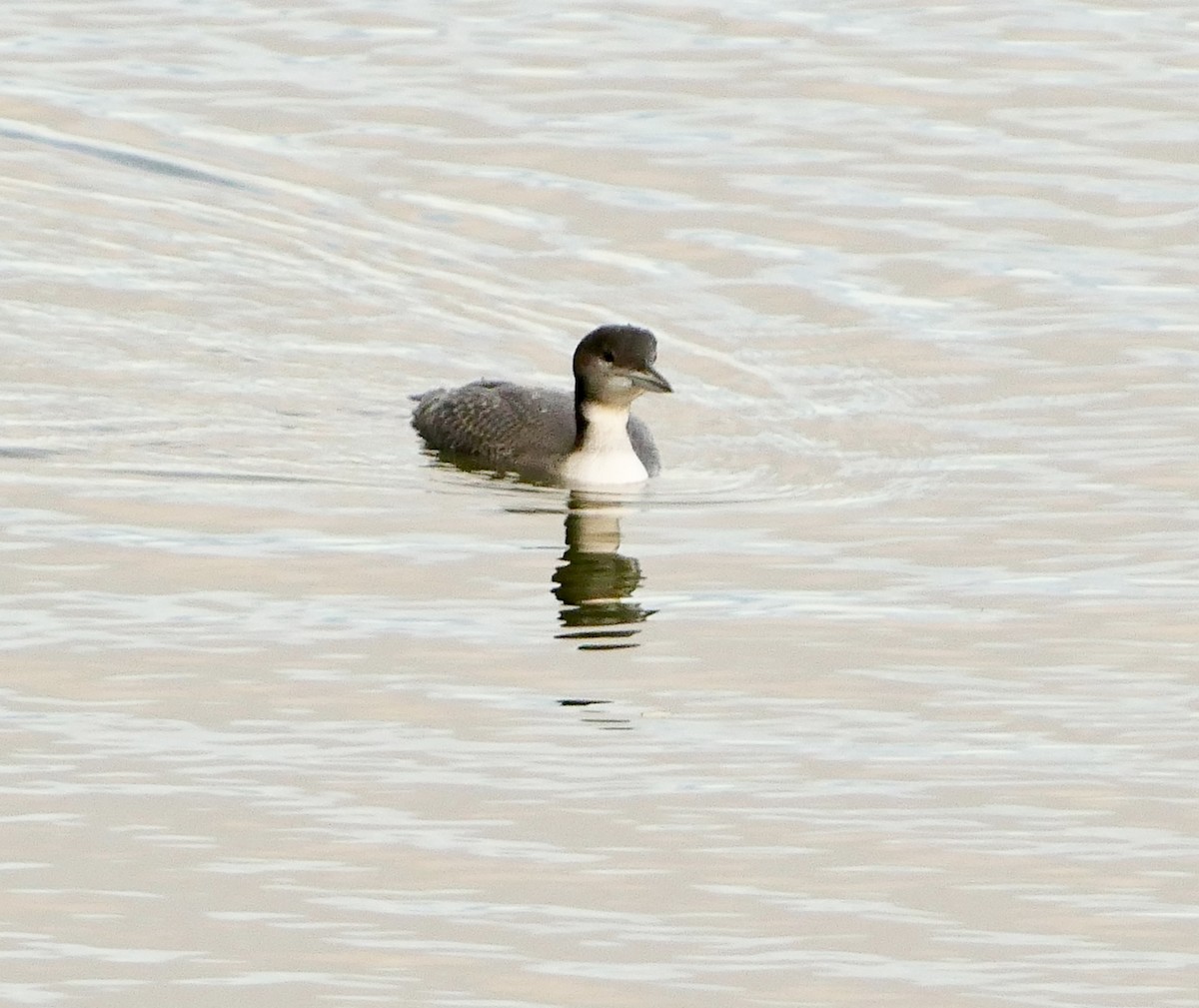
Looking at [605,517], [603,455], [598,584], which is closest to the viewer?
[598,584]

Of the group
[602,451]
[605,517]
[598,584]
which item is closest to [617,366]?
[602,451]

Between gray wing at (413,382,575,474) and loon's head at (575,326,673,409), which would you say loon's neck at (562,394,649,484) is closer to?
loon's head at (575,326,673,409)

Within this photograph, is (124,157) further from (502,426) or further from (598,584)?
(598,584)

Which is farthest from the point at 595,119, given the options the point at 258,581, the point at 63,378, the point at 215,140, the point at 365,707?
the point at 365,707

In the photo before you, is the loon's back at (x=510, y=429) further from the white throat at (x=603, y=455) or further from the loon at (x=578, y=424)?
the white throat at (x=603, y=455)

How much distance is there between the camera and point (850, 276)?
66.3ft

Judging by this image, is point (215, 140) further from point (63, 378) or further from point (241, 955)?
point (241, 955)

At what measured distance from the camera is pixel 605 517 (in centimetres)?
1612

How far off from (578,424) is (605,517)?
1.40 meters

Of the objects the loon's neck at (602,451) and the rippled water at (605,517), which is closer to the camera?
the rippled water at (605,517)

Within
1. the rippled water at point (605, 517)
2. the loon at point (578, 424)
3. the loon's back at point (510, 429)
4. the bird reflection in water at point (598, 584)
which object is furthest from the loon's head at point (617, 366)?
the bird reflection in water at point (598, 584)

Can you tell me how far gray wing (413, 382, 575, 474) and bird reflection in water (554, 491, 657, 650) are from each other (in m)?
1.14

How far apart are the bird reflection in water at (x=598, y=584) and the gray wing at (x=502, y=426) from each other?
1136 millimetres

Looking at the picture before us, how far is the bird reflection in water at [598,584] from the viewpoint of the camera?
13438 millimetres
